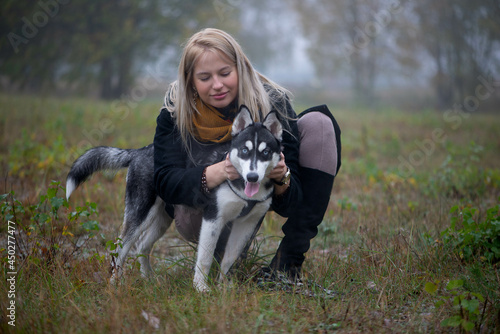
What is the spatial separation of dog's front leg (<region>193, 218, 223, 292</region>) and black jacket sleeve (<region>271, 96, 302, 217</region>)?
18.1 inches

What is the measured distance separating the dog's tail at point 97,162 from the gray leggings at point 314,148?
589 millimetres

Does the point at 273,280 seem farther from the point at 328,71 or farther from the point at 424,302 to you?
the point at 328,71

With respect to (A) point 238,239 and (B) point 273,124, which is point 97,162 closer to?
(A) point 238,239

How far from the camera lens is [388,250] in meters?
3.11

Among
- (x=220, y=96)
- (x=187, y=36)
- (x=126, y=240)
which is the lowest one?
(x=126, y=240)

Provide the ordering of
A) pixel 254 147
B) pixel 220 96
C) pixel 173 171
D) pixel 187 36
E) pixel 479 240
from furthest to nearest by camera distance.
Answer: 1. pixel 187 36
2. pixel 479 240
3. pixel 220 96
4. pixel 173 171
5. pixel 254 147

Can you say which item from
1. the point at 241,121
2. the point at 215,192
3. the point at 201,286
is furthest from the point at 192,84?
the point at 201,286

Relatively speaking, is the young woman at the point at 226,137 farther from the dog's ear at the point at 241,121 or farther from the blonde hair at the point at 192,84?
the dog's ear at the point at 241,121

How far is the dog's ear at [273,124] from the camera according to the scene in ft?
8.18

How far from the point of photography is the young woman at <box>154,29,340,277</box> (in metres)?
2.66

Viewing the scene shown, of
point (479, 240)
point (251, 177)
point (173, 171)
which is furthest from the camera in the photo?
point (479, 240)

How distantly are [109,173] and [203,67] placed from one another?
3.89 feet

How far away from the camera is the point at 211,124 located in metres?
2.83

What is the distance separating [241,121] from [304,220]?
89 centimetres
